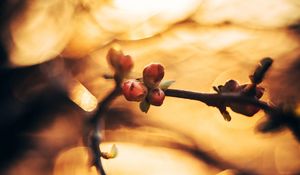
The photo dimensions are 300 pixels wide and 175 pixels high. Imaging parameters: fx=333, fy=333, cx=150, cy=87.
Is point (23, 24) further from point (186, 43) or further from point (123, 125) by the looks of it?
point (186, 43)

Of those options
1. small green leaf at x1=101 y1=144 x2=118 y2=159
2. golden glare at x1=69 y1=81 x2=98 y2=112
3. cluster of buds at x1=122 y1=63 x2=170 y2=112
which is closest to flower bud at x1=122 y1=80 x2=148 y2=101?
cluster of buds at x1=122 y1=63 x2=170 y2=112

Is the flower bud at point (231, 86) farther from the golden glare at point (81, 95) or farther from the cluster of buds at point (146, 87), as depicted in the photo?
the golden glare at point (81, 95)

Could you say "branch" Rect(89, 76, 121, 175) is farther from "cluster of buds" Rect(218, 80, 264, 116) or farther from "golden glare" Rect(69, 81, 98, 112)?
"golden glare" Rect(69, 81, 98, 112)

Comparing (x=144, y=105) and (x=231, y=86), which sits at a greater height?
(x=231, y=86)

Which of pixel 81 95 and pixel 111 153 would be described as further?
pixel 81 95

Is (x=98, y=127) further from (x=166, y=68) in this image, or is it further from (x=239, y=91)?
(x=166, y=68)

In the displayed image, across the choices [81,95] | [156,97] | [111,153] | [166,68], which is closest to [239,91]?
[156,97]

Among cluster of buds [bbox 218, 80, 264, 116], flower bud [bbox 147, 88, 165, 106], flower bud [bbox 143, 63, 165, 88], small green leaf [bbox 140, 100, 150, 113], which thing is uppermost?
cluster of buds [bbox 218, 80, 264, 116]
